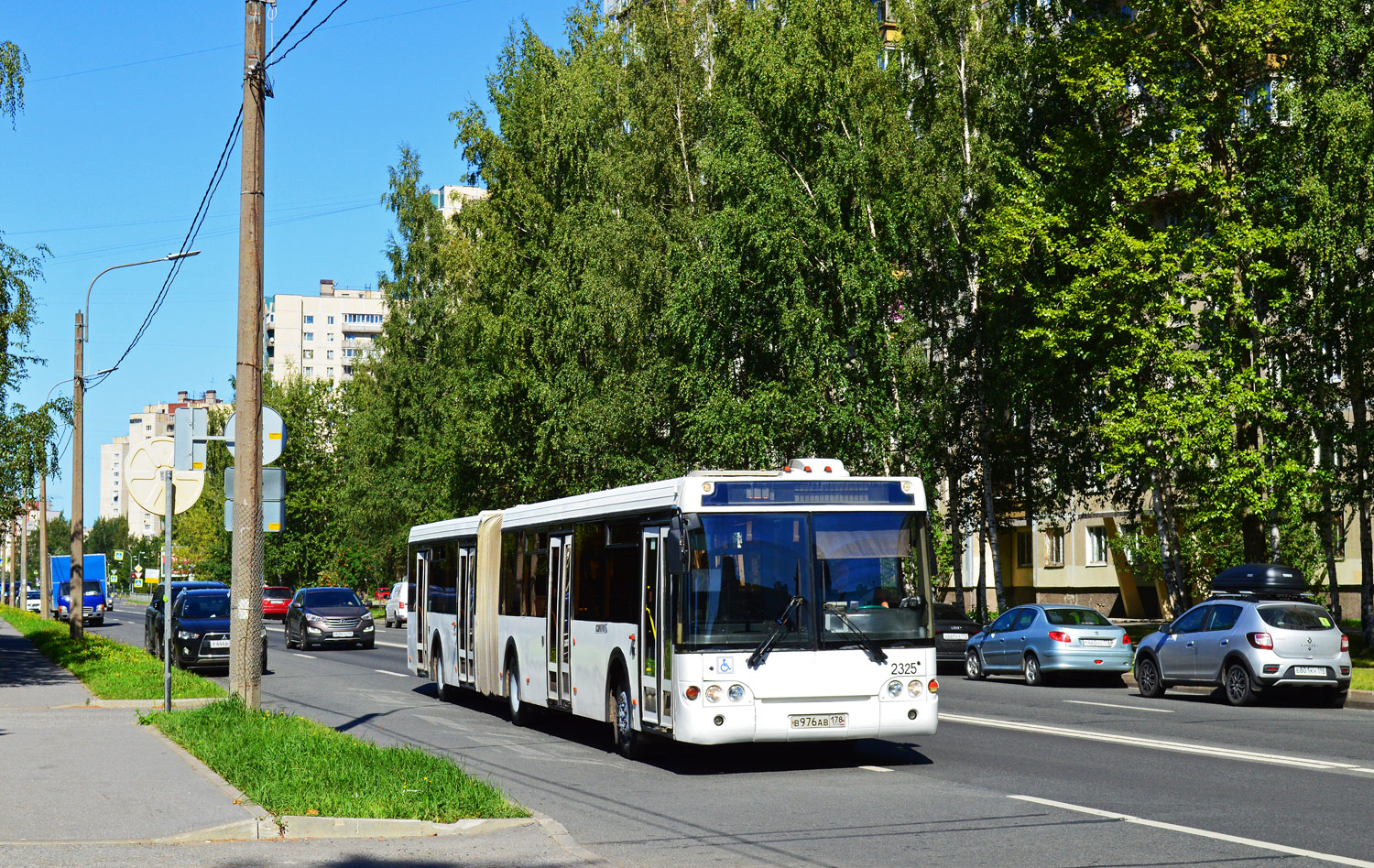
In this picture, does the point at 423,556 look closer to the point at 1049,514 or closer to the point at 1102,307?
the point at 1102,307

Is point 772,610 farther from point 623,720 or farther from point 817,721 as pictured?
point 623,720

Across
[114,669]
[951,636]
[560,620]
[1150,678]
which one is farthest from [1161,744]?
[114,669]

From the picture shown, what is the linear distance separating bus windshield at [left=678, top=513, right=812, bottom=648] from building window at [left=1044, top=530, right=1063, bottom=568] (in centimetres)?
4542

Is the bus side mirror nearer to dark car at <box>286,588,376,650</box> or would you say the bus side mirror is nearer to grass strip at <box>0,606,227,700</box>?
grass strip at <box>0,606,227,700</box>

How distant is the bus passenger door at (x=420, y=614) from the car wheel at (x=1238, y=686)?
1188cm

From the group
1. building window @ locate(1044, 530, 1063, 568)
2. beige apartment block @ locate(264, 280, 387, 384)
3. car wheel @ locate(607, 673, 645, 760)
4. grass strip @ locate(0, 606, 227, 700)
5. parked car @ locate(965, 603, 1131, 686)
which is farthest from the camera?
beige apartment block @ locate(264, 280, 387, 384)

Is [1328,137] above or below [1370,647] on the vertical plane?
above

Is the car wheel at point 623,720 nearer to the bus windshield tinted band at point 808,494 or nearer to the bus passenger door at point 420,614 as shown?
the bus windshield tinted band at point 808,494

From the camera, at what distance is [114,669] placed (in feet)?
78.0

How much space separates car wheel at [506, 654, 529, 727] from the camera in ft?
57.6

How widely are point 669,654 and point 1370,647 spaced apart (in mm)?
22490

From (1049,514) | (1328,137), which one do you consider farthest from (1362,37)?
(1049,514)

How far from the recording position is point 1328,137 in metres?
26.9

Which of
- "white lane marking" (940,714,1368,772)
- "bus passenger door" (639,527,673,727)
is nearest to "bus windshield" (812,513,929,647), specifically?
"bus passenger door" (639,527,673,727)
